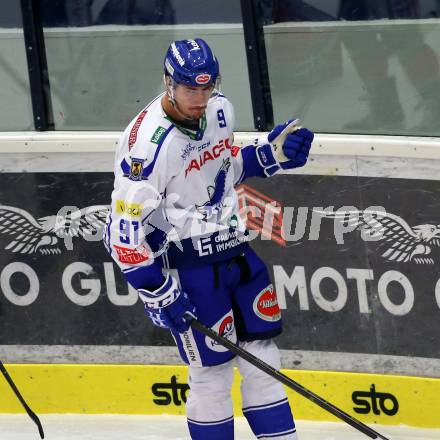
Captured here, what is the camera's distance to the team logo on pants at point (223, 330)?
4.34m

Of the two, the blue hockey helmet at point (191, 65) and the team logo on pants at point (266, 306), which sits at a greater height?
the blue hockey helmet at point (191, 65)

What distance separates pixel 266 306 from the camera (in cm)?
443

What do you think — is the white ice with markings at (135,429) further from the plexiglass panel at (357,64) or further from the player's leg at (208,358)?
the plexiglass panel at (357,64)

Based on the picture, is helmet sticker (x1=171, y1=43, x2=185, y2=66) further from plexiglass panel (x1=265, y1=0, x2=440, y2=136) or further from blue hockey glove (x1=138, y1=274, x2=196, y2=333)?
plexiglass panel (x1=265, y1=0, x2=440, y2=136)

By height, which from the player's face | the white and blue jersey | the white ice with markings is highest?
the player's face

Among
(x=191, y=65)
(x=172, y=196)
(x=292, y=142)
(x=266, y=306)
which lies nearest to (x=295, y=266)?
(x=266, y=306)

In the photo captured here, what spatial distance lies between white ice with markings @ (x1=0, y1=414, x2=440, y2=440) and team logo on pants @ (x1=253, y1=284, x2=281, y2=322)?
83cm

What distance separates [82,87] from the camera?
5.41 metres

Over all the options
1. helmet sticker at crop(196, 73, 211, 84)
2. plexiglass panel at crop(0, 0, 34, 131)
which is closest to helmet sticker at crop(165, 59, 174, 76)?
helmet sticker at crop(196, 73, 211, 84)

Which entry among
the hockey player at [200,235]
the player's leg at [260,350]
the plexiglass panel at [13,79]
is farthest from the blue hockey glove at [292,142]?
the plexiglass panel at [13,79]

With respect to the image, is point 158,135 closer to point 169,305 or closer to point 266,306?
point 169,305

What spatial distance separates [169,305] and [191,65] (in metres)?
0.82

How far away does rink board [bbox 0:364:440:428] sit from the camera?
5105 millimetres

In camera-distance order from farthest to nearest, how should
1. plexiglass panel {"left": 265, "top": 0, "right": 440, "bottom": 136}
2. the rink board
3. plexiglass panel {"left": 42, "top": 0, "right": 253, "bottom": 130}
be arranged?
1. plexiglass panel {"left": 42, "top": 0, "right": 253, "bottom": 130}
2. the rink board
3. plexiglass panel {"left": 265, "top": 0, "right": 440, "bottom": 136}
